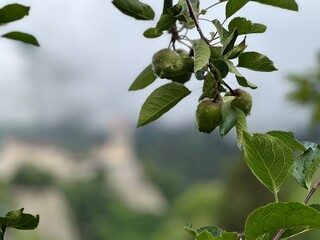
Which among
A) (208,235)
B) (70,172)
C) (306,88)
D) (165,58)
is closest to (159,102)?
(165,58)

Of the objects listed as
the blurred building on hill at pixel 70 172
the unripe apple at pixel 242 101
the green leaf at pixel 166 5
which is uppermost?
the blurred building on hill at pixel 70 172


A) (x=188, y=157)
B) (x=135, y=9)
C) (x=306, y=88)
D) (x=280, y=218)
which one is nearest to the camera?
(x=280, y=218)

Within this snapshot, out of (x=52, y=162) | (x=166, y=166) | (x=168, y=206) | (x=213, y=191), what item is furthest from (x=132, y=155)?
(x=213, y=191)

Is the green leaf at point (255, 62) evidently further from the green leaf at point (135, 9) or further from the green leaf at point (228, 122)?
the green leaf at point (135, 9)

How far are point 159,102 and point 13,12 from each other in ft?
0.86

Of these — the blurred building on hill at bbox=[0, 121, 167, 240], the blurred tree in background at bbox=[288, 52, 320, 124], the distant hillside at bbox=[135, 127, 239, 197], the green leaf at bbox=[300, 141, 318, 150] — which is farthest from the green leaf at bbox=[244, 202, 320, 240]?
the distant hillside at bbox=[135, 127, 239, 197]

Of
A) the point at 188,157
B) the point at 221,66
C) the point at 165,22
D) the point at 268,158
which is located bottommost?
the point at 268,158

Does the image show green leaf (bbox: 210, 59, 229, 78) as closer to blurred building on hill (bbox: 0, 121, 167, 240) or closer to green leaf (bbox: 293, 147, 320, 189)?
green leaf (bbox: 293, 147, 320, 189)

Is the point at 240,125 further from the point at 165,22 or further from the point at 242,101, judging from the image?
the point at 165,22

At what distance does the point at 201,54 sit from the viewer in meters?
0.87

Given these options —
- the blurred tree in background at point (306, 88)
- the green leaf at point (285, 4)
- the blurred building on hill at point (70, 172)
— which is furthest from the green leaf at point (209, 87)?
the blurred building on hill at point (70, 172)

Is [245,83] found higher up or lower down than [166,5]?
lower down

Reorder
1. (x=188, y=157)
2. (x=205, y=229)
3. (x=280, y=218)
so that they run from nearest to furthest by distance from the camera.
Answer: (x=280, y=218)
(x=205, y=229)
(x=188, y=157)

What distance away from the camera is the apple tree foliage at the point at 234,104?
75 centimetres
